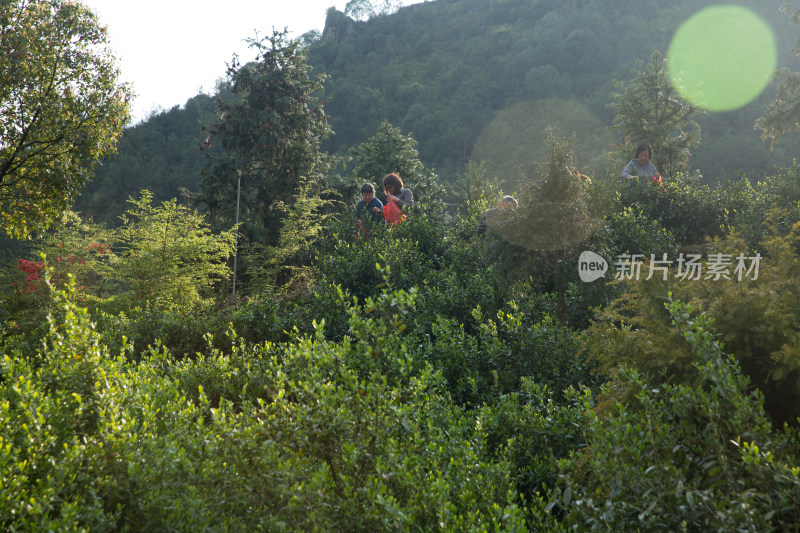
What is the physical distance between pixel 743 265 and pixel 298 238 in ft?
33.1

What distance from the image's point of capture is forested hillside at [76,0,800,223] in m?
57.7

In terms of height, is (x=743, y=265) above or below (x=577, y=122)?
below

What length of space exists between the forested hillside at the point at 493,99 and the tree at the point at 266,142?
3625 cm

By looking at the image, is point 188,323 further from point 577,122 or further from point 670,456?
point 577,122

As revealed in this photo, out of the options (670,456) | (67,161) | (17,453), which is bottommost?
(17,453)

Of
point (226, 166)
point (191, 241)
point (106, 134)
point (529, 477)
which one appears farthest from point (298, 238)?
point (529, 477)

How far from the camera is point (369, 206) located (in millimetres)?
9477

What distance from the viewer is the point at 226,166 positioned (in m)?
16.7

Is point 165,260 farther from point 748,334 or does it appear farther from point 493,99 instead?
point 493,99

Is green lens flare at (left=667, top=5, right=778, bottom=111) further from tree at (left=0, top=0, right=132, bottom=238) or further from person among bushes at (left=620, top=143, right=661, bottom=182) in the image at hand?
tree at (left=0, top=0, right=132, bottom=238)

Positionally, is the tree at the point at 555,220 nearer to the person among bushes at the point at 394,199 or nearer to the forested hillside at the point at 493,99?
the person among bushes at the point at 394,199

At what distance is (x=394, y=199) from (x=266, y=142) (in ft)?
28.4

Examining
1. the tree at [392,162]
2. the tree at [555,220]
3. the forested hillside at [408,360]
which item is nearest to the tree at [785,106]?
the forested hillside at [408,360]

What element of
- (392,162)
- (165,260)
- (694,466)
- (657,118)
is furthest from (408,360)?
(657,118)
